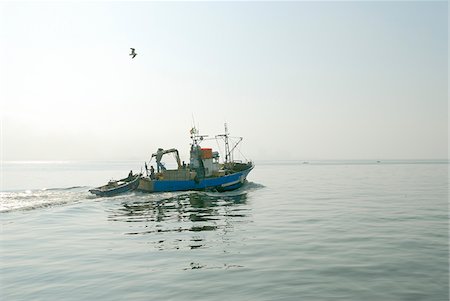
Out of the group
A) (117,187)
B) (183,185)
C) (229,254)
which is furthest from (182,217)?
(117,187)

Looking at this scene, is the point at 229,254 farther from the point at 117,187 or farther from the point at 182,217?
the point at 117,187

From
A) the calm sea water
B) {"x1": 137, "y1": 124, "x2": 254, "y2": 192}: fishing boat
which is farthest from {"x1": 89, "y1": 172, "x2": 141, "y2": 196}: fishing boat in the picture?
the calm sea water

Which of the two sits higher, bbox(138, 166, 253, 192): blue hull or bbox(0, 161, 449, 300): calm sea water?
bbox(138, 166, 253, 192): blue hull

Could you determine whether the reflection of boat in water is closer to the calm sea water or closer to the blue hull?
the calm sea water

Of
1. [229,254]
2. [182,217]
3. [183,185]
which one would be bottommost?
[229,254]

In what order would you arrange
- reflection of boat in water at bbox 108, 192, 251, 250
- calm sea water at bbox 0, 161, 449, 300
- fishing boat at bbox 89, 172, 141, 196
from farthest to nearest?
fishing boat at bbox 89, 172, 141, 196, reflection of boat in water at bbox 108, 192, 251, 250, calm sea water at bbox 0, 161, 449, 300

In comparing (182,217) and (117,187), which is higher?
(117,187)

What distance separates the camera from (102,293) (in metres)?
12.5

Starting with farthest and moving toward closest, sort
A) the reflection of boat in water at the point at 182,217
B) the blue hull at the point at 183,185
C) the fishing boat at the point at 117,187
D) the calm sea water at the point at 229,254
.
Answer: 1. the blue hull at the point at 183,185
2. the fishing boat at the point at 117,187
3. the reflection of boat in water at the point at 182,217
4. the calm sea water at the point at 229,254

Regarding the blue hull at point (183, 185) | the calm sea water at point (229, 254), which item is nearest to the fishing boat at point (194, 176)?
the blue hull at point (183, 185)

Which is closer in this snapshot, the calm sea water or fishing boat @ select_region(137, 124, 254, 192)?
the calm sea water

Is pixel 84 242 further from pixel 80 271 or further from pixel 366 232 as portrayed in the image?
pixel 366 232

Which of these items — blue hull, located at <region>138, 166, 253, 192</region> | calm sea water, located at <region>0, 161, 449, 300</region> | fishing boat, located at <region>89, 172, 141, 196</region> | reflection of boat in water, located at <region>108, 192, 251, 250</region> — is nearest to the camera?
calm sea water, located at <region>0, 161, 449, 300</region>

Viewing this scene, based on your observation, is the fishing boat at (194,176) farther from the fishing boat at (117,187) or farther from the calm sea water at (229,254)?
the calm sea water at (229,254)
